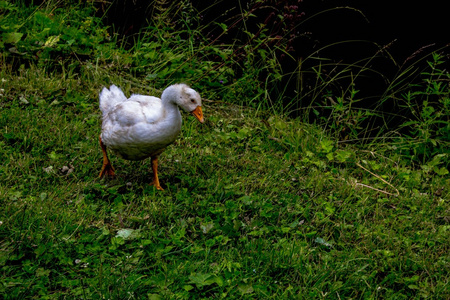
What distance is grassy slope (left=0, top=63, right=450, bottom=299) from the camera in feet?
9.75

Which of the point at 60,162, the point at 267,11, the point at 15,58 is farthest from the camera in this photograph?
the point at 267,11

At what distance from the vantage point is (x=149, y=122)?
3.53 meters

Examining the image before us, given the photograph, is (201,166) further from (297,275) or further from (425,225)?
(425,225)

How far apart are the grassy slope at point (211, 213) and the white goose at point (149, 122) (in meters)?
0.34

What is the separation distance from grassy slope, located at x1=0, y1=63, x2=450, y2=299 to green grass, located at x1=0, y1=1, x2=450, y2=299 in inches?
0.5

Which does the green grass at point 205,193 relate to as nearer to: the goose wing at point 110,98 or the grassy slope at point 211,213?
the grassy slope at point 211,213

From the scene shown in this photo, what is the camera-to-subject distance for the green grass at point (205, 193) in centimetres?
300

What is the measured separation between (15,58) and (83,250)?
9.31ft

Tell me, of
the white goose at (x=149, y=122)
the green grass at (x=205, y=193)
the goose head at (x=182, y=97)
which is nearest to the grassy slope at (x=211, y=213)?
the green grass at (x=205, y=193)

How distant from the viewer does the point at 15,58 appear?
5.19 meters

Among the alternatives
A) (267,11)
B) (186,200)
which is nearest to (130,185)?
(186,200)

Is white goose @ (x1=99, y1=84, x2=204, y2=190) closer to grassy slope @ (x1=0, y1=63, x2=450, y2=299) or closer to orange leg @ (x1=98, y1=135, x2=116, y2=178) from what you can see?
orange leg @ (x1=98, y1=135, x2=116, y2=178)

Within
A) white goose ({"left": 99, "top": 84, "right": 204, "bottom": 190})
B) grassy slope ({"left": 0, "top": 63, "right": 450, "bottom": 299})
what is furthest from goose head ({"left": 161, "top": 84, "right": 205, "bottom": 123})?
grassy slope ({"left": 0, "top": 63, "right": 450, "bottom": 299})

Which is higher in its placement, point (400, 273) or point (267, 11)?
point (267, 11)
